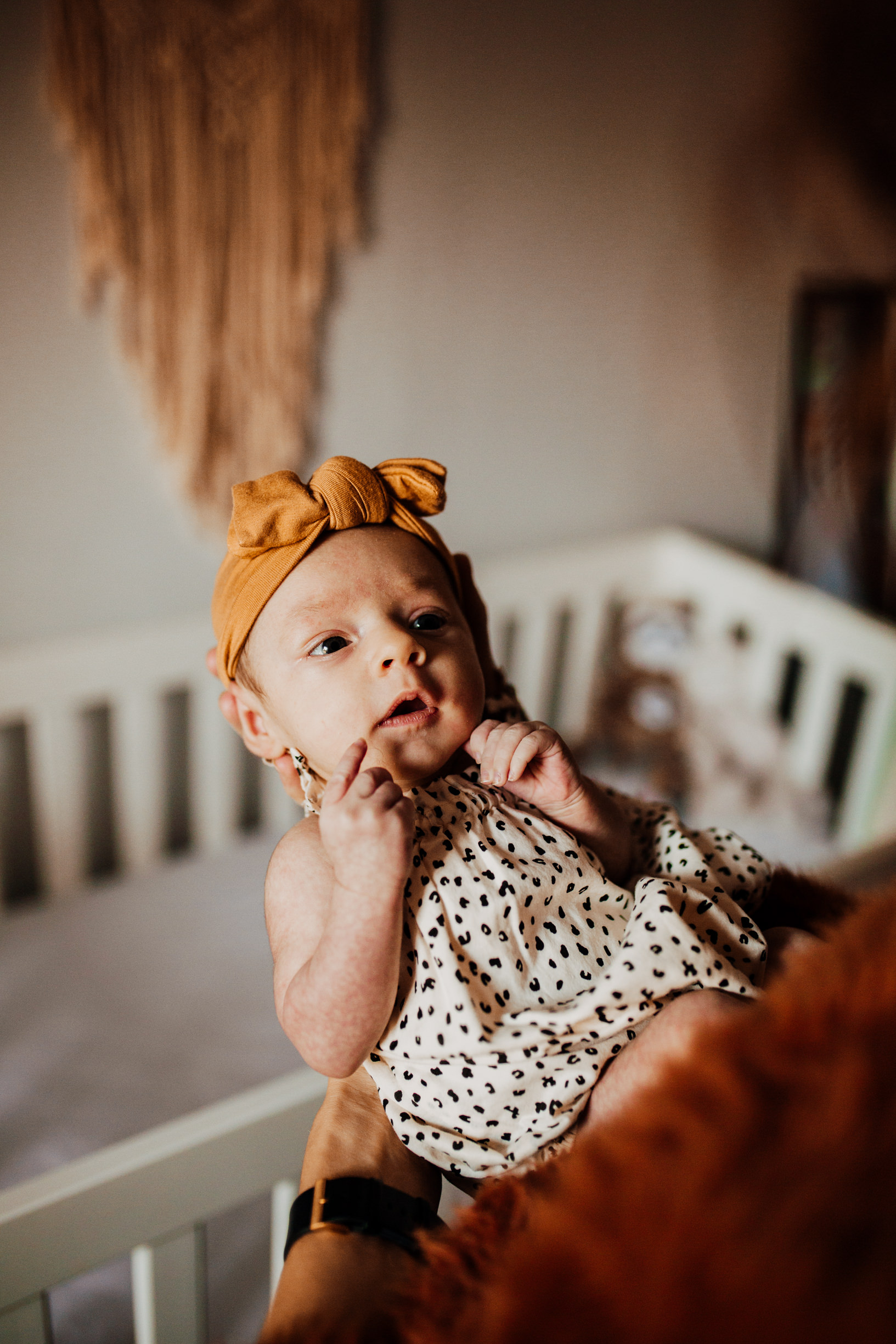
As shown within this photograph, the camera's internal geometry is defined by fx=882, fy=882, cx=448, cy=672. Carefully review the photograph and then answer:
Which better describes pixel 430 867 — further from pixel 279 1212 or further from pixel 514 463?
pixel 514 463

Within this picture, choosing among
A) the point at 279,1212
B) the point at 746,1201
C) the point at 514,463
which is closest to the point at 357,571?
the point at 746,1201

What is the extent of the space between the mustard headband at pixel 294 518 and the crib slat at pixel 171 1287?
41 cm

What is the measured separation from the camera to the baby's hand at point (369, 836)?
45 centimetres

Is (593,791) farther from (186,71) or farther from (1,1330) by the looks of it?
(186,71)

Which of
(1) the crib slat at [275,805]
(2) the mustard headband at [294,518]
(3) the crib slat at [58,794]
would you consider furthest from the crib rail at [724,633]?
(2) the mustard headband at [294,518]

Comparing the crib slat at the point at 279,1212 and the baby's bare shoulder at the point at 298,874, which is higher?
the baby's bare shoulder at the point at 298,874

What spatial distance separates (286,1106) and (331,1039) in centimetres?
24

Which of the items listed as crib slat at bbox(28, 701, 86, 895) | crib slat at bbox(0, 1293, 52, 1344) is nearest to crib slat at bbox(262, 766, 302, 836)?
crib slat at bbox(28, 701, 86, 895)

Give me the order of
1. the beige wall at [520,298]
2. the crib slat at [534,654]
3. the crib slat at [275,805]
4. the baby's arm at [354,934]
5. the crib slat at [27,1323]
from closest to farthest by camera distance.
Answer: the baby's arm at [354,934]
the crib slat at [27,1323]
the beige wall at [520,298]
the crib slat at [275,805]
the crib slat at [534,654]

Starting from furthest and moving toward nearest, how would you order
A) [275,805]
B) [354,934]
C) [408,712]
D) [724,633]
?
[724,633], [275,805], [408,712], [354,934]

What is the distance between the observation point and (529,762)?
562mm

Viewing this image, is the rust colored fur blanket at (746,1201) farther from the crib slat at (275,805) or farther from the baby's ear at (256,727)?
the crib slat at (275,805)

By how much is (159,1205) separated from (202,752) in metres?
1.00

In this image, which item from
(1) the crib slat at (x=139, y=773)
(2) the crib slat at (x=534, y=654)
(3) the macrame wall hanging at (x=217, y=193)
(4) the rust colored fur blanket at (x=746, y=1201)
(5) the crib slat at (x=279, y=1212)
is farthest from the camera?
(2) the crib slat at (x=534, y=654)
